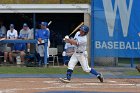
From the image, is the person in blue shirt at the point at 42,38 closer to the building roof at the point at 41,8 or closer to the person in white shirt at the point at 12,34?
the person in white shirt at the point at 12,34

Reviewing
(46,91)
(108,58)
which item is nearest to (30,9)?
(108,58)

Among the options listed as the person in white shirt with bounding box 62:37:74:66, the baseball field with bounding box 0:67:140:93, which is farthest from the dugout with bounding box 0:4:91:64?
the baseball field with bounding box 0:67:140:93

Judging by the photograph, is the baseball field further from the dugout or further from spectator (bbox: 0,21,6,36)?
the dugout

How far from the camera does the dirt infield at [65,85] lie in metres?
13.1

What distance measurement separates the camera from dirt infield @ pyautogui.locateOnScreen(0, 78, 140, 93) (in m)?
13.1

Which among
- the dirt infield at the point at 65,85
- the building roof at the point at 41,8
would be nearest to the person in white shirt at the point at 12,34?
the building roof at the point at 41,8

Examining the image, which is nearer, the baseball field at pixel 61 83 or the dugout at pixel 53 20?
the baseball field at pixel 61 83

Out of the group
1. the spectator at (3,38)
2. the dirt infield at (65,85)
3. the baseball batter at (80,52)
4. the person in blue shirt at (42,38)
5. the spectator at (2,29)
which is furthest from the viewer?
the spectator at (2,29)

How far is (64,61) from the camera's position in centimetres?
2150

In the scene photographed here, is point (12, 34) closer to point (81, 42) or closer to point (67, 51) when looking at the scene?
point (67, 51)

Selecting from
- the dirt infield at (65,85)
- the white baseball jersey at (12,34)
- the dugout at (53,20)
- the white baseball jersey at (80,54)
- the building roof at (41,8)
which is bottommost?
the dirt infield at (65,85)

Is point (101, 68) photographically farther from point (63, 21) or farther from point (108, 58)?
point (63, 21)

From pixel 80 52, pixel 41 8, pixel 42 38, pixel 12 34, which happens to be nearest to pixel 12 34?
pixel 12 34

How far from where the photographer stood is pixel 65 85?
1412cm
